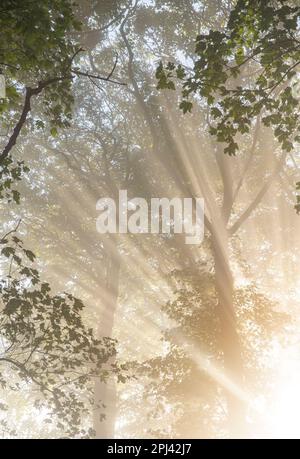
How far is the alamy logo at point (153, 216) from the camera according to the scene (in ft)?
74.7

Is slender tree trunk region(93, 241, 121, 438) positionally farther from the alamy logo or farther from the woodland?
the alamy logo

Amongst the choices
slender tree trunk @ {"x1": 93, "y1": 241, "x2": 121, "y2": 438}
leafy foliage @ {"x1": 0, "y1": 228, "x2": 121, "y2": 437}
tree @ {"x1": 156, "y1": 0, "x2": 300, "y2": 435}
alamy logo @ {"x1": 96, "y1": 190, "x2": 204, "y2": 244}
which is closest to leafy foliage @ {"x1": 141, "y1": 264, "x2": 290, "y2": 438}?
alamy logo @ {"x1": 96, "y1": 190, "x2": 204, "y2": 244}

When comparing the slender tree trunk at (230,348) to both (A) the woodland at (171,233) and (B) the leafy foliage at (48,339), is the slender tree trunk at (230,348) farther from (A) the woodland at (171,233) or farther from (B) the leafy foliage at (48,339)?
(B) the leafy foliage at (48,339)

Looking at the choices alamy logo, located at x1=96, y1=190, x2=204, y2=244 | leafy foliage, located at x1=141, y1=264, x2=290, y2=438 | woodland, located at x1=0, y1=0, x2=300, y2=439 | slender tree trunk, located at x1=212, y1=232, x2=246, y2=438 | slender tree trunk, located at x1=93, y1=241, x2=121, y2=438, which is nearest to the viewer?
woodland, located at x1=0, y1=0, x2=300, y2=439

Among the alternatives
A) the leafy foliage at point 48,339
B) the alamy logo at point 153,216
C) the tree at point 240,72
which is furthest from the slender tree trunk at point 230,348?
the tree at point 240,72

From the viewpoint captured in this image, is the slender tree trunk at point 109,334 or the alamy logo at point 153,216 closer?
the alamy logo at point 153,216

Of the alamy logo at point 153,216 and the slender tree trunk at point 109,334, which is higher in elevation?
the alamy logo at point 153,216

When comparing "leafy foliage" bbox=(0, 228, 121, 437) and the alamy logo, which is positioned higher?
the alamy logo

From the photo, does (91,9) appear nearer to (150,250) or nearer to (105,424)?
(150,250)

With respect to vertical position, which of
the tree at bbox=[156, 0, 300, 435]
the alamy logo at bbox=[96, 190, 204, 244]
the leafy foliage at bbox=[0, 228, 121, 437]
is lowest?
the leafy foliage at bbox=[0, 228, 121, 437]

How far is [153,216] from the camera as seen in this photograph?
2441cm

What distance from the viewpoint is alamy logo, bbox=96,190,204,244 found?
22.8 metres
